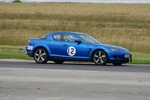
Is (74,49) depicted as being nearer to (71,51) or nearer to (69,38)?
(71,51)

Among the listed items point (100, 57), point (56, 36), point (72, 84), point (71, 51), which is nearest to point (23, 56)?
point (56, 36)

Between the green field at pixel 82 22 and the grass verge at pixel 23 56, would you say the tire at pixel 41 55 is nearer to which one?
the grass verge at pixel 23 56

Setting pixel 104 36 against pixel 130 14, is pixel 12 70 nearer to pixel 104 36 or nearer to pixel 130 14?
pixel 104 36

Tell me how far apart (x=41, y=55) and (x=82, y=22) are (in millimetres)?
34947

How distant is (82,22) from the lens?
57.5m

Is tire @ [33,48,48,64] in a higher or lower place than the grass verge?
higher

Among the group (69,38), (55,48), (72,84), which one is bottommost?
(72,84)

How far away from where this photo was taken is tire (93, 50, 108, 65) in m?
22.0

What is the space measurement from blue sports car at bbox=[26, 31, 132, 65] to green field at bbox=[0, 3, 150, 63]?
59.7ft

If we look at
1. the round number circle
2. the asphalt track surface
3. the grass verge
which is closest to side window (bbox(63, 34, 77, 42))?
the round number circle

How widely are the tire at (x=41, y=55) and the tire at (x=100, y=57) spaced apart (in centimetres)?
187

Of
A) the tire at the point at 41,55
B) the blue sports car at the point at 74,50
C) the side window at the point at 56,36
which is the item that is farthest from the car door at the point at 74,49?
the tire at the point at 41,55

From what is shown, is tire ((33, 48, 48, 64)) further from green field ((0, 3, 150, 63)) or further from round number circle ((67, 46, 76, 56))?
green field ((0, 3, 150, 63))

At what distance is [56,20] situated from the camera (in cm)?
5919
